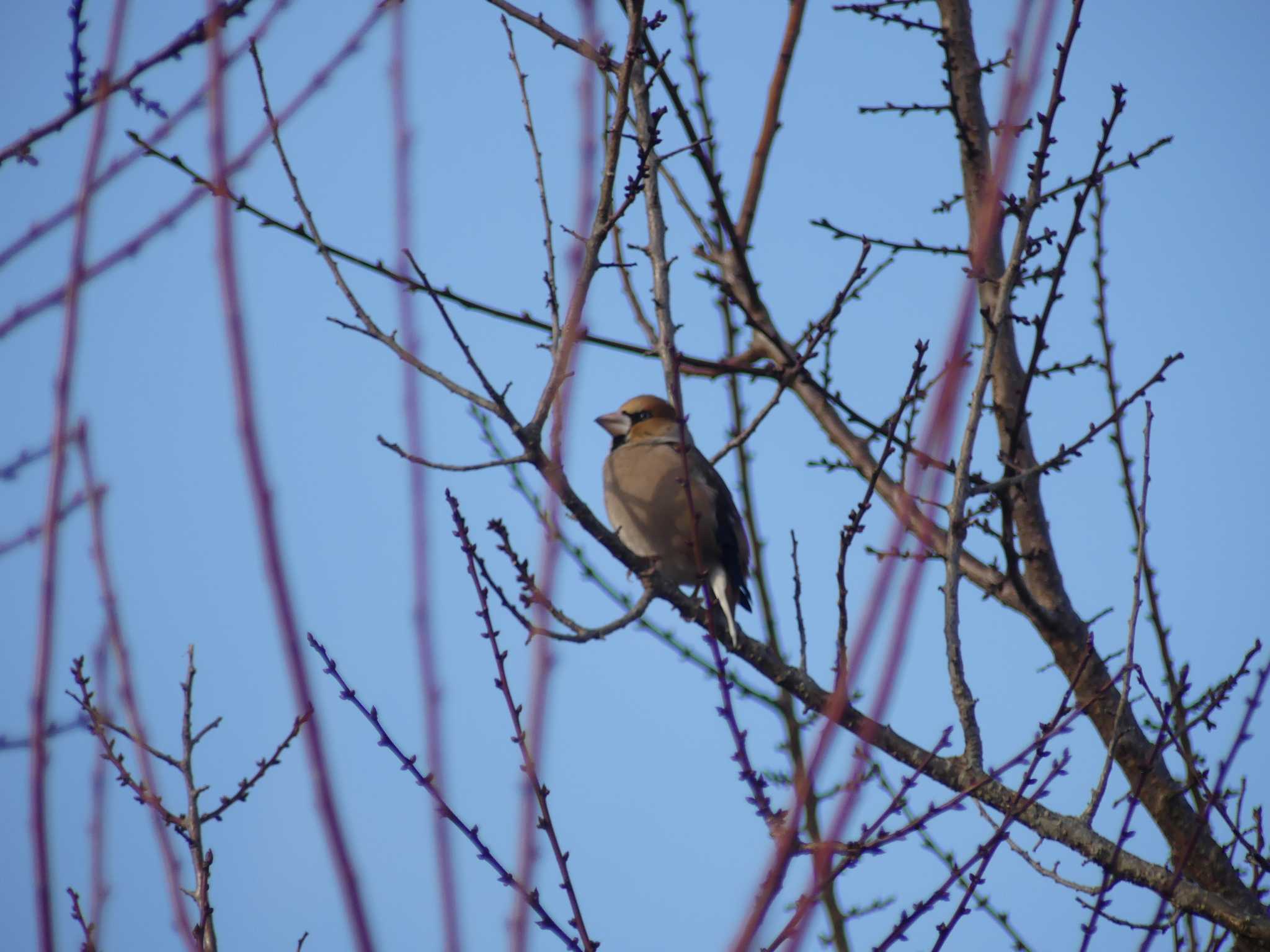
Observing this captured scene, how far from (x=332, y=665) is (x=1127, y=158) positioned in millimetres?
3520

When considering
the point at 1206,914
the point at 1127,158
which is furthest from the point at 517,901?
the point at 1127,158

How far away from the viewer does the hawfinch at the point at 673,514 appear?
5773 millimetres

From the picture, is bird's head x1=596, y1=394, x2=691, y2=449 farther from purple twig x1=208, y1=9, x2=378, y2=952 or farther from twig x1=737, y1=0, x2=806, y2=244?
purple twig x1=208, y1=9, x2=378, y2=952

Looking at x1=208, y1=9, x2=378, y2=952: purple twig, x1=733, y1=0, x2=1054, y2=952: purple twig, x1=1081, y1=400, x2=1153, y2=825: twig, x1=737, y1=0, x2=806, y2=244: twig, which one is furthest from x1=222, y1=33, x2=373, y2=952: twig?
x1=737, y1=0, x2=806, y2=244: twig

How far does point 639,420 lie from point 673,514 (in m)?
1.29

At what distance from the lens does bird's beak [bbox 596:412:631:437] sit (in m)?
6.95

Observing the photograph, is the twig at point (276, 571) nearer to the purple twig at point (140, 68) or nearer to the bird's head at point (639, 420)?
the purple twig at point (140, 68)

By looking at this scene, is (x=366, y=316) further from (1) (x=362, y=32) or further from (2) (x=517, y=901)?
(2) (x=517, y=901)

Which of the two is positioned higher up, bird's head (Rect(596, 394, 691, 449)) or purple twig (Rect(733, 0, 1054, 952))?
bird's head (Rect(596, 394, 691, 449))

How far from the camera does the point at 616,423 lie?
6.95 m

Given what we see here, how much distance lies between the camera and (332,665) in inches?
109

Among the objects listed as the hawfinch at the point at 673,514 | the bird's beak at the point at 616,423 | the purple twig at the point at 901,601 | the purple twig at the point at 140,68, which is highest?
the bird's beak at the point at 616,423

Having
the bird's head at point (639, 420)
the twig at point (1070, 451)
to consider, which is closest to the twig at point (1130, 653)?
the twig at point (1070, 451)

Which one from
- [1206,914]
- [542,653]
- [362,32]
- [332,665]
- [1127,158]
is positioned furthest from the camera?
[1127,158]
